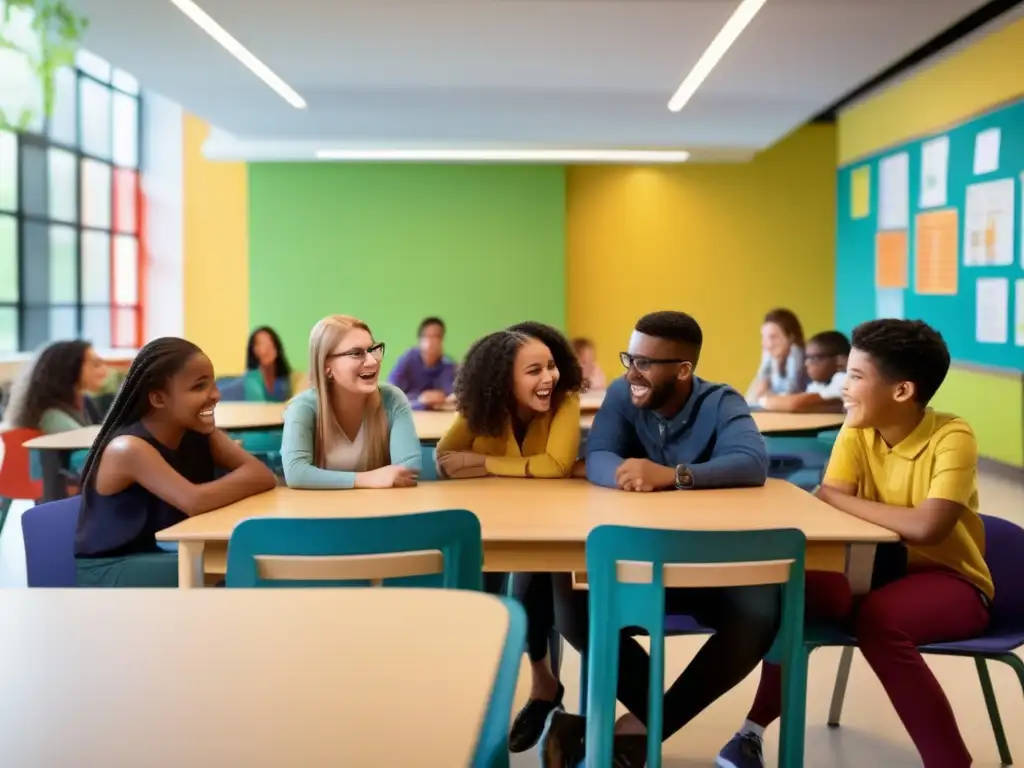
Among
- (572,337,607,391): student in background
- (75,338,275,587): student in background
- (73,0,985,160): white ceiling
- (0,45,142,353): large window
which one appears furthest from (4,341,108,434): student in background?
(0,45,142,353): large window

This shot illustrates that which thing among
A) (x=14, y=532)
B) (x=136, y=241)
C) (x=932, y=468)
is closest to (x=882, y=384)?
(x=932, y=468)

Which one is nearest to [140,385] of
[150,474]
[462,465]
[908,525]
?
[150,474]

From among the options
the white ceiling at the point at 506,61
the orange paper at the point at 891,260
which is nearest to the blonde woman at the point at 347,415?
the white ceiling at the point at 506,61

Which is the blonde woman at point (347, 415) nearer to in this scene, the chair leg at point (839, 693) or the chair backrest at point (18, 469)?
the chair leg at point (839, 693)

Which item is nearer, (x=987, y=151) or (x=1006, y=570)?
(x=1006, y=570)

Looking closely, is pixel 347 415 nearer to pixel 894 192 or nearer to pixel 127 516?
pixel 127 516

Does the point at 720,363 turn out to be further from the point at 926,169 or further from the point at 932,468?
the point at 932,468

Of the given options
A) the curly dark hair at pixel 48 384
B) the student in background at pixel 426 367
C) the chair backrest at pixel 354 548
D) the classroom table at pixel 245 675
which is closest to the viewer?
the classroom table at pixel 245 675

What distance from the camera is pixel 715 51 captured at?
261 inches

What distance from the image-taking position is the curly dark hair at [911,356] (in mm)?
2768

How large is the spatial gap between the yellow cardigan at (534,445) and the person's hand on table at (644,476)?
31 centimetres

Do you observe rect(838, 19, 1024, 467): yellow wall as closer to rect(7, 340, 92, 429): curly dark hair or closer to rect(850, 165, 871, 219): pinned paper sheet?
rect(850, 165, 871, 219): pinned paper sheet

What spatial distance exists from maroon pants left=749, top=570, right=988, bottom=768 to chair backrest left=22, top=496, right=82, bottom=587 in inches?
73.3

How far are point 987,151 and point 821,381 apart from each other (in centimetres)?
309
